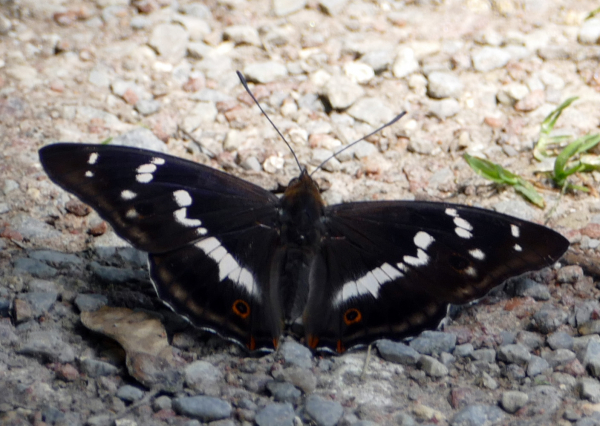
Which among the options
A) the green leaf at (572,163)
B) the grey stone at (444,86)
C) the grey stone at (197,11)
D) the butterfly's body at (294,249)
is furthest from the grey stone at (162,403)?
the grey stone at (197,11)

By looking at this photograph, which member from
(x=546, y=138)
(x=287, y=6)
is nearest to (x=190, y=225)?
(x=546, y=138)

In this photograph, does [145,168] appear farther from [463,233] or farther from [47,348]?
[463,233]

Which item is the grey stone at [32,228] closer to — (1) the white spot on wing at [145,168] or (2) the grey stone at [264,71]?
(1) the white spot on wing at [145,168]

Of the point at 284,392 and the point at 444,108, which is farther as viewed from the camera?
the point at 444,108

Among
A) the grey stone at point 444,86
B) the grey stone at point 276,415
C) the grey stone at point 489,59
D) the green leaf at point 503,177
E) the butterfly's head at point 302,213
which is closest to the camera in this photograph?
the grey stone at point 276,415

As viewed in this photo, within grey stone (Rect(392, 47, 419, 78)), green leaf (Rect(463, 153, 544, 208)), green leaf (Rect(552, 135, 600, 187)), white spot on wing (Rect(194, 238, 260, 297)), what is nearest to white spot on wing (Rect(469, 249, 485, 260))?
white spot on wing (Rect(194, 238, 260, 297))

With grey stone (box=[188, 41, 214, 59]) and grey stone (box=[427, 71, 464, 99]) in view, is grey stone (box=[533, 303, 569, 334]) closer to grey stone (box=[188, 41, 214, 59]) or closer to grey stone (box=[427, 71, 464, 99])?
grey stone (box=[427, 71, 464, 99])

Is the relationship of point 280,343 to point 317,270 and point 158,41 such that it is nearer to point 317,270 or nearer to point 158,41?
point 317,270
